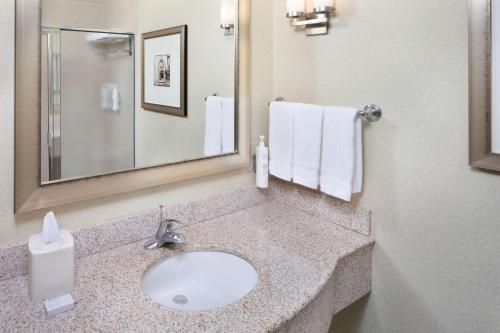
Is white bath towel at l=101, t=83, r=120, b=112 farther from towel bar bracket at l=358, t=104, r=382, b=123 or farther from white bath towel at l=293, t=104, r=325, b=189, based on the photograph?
towel bar bracket at l=358, t=104, r=382, b=123

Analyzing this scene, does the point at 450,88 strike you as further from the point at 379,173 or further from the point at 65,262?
the point at 65,262

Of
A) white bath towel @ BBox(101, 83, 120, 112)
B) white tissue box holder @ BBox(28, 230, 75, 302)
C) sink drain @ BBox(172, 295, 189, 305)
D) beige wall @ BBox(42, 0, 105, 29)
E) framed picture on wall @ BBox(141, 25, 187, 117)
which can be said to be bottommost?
sink drain @ BBox(172, 295, 189, 305)

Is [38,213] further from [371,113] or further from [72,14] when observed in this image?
[371,113]

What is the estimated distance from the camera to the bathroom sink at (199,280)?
1203 mm

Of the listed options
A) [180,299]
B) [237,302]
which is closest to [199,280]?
[180,299]

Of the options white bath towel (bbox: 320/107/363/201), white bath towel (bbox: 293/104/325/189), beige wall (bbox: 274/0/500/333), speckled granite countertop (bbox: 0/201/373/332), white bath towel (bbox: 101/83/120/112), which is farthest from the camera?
white bath towel (bbox: 293/104/325/189)

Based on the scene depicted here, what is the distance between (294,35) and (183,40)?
46 centimetres

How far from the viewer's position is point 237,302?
0.97 m

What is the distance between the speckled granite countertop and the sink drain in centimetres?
14

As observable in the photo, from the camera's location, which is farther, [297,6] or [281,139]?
[281,139]

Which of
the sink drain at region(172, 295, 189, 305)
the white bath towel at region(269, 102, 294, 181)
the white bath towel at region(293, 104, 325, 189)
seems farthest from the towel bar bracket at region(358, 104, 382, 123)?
the sink drain at region(172, 295, 189, 305)

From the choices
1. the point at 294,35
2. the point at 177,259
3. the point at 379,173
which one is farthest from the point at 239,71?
the point at 177,259

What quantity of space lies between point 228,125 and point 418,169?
0.75m

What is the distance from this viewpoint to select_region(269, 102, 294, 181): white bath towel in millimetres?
1551
